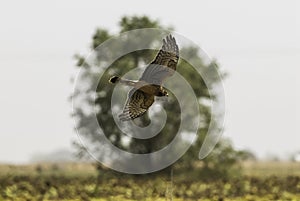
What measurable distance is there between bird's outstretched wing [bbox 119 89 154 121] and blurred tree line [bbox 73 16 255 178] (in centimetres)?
1753

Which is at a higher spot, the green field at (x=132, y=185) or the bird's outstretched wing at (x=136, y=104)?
the green field at (x=132, y=185)

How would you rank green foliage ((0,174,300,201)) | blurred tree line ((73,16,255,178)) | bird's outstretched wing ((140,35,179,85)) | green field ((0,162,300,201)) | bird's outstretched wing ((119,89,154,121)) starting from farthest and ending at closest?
blurred tree line ((73,16,255,178))
green field ((0,162,300,201))
green foliage ((0,174,300,201))
bird's outstretched wing ((119,89,154,121))
bird's outstretched wing ((140,35,179,85))

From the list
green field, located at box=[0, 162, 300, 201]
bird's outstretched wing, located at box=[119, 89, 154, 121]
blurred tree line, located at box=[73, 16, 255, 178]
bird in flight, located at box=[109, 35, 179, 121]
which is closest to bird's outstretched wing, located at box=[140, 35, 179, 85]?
bird in flight, located at box=[109, 35, 179, 121]

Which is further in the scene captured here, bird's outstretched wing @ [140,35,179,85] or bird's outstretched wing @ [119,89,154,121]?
bird's outstretched wing @ [119,89,154,121]

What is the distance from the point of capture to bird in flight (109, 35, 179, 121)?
16672 millimetres

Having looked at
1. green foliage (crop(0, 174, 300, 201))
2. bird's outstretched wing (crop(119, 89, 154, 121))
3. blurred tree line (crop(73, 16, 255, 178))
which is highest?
blurred tree line (crop(73, 16, 255, 178))

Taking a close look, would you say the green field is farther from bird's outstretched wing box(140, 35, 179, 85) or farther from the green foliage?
bird's outstretched wing box(140, 35, 179, 85)

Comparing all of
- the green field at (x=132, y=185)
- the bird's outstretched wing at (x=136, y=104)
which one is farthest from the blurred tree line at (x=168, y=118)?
the bird's outstretched wing at (x=136, y=104)

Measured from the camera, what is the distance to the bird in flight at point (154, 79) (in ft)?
54.7

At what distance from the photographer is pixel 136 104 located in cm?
1769

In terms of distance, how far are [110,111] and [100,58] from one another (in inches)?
83.5

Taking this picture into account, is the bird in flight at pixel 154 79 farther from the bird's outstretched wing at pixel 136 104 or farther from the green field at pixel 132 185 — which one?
the green field at pixel 132 185

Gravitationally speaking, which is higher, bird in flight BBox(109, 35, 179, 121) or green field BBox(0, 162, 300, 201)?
green field BBox(0, 162, 300, 201)

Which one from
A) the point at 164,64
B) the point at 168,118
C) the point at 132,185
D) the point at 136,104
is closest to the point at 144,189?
the point at 132,185
